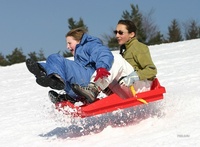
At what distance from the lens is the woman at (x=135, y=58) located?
449cm

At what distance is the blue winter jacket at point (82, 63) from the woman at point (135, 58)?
376 millimetres

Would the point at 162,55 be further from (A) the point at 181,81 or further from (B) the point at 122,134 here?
(B) the point at 122,134

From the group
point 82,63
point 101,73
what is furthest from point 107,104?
point 82,63

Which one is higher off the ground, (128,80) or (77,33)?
(77,33)

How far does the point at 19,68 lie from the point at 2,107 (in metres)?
6.53

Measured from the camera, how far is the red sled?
13.4 ft

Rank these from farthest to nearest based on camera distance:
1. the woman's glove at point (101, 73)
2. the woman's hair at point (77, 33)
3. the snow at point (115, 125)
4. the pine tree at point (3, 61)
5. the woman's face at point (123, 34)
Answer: the pine tree at point (3, 61), the woman's face at point (123, 34), the woman's hair at point (77, 33), the woman's glove at point (101, 73), the snow at point (115, 125)

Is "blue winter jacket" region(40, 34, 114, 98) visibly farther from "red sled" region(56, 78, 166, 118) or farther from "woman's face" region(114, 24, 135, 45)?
"woman's face" region(114, 24, 135, 45)

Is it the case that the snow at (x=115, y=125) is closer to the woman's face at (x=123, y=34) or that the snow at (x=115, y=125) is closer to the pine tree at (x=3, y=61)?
the woman's face at (x=123, y=34)

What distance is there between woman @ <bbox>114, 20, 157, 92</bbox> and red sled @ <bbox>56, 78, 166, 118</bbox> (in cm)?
17

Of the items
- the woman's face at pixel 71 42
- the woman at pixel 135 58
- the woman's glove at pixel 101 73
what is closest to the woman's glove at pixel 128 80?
the woman at pixel 135 58

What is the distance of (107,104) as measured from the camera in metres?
4.21

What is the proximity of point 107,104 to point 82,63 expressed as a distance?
453 millimetres

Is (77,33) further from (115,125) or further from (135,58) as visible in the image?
(115,125)
